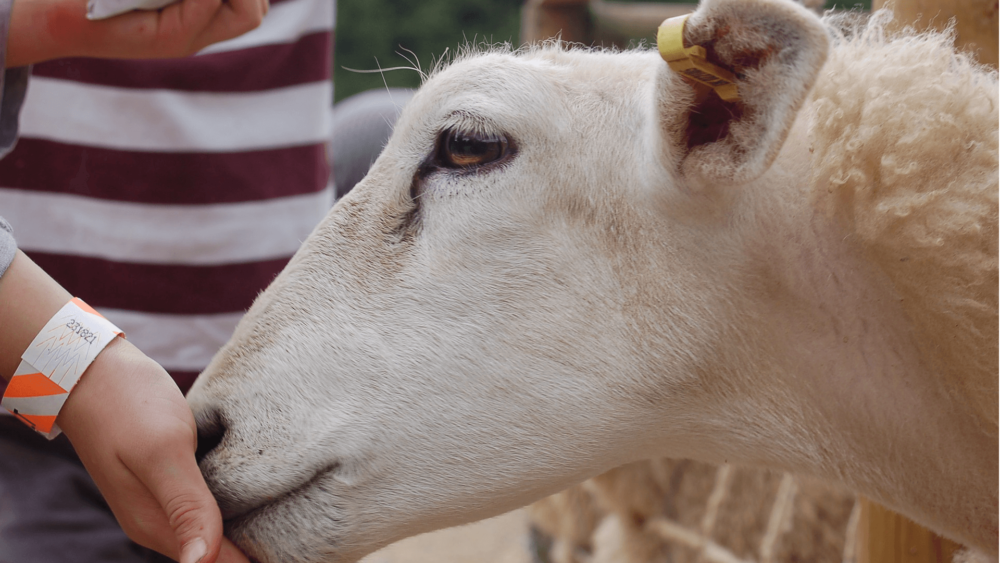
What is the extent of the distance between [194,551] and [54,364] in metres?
0.33

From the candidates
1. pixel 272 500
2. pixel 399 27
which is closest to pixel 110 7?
pixel 272 500

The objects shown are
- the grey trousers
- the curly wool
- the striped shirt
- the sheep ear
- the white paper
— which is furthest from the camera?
the striped shirt

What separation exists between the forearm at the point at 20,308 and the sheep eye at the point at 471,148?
0.65m

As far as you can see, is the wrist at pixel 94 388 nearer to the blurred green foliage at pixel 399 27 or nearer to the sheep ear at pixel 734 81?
the sheep ear at pixel 734 81

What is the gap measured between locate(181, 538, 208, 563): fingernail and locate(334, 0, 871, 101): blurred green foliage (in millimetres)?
9395

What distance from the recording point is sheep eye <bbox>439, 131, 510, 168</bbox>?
1.32 meters

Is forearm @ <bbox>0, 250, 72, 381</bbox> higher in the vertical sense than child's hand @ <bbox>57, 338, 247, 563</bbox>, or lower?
higher

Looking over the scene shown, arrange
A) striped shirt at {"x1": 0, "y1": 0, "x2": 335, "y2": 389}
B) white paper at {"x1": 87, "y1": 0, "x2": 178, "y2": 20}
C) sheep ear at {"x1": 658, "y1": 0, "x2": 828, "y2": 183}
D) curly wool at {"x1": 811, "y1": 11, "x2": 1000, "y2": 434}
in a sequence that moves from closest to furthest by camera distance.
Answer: sheep ear at {"x1": 658, "y1": 0, "x2": 828, "y2": 183}
curly wool at {"x1": 811, "y1": 11, "x2": 1000, "y2": 434}
white paper at {"x1": 87, "y1": 0, "x2": 178, "y2": 20}
striped shirt at {"x1": 0, "y1": 0, "x2": 335, "y2": 389}

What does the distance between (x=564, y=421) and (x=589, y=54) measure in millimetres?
687

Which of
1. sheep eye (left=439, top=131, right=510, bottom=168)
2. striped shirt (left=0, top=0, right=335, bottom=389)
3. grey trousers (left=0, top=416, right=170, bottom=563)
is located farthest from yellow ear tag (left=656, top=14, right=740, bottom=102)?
grey trousers (left=0, top=416, right=170, bottom=563)

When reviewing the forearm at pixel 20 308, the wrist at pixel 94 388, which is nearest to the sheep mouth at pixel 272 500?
the wrist at pixel 94 388

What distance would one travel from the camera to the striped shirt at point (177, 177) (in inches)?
67.9

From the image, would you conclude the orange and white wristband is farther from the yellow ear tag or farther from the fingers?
the yellow ear tag

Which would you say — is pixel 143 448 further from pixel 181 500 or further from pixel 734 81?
pixel 734 81
